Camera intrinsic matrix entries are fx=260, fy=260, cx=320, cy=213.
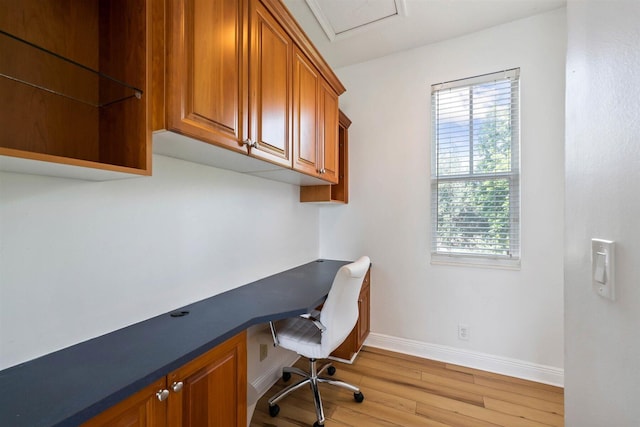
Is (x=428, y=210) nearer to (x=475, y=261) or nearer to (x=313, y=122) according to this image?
(x=475, y=261)

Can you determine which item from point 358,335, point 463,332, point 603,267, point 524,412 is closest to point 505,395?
point 524,412

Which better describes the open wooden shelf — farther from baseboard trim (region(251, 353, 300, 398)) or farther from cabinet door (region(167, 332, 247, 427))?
baseboard trim (region(251, 353, 300, 398))

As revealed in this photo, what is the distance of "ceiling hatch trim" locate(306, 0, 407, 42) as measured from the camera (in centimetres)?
185

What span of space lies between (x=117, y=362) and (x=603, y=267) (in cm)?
132

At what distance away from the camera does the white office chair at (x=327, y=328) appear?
1.50m

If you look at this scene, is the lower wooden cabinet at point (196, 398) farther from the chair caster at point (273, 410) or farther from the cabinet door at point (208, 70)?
the cabinet door at point (208, 70)

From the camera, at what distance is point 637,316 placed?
446 mm

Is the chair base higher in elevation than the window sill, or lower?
lower

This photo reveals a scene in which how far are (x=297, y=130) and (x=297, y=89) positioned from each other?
255 mm

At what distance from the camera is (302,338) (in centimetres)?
162

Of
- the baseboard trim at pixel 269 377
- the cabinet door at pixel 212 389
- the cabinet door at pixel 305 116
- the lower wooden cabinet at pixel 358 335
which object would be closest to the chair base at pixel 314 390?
the baseboard trim at pixel 269 377

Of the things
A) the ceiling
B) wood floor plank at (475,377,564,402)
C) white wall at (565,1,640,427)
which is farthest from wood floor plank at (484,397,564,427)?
the ceiling

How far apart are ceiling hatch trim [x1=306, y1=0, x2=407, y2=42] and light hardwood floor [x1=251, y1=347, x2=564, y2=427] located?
2.78 metres

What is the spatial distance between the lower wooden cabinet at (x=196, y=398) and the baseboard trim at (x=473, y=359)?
66.5 inches
